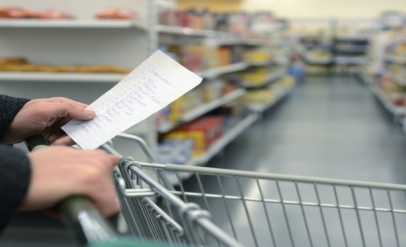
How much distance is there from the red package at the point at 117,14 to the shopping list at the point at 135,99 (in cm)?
215

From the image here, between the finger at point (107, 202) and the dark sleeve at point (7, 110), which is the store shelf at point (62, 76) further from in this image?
the finger at point (107, 202)

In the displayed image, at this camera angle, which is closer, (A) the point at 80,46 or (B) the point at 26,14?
(B) the point at 26,14

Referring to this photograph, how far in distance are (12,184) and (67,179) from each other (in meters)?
0.07

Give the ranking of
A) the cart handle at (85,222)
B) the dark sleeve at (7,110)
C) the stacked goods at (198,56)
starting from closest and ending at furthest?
1. the cart handle at (85,222)
2. the dark sleeve at (7,110)
3. the stacked goods at (198,56)

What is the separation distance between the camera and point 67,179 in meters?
0.64

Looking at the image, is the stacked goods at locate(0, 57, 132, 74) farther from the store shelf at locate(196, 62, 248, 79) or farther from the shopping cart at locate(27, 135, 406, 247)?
the store shelf at locate(196, 62, 248, 79)

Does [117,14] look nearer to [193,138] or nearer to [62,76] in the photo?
[62,76]

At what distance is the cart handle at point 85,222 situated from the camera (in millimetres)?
584

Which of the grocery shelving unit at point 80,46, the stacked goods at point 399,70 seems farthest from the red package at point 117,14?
the stacked goods at point 399,70

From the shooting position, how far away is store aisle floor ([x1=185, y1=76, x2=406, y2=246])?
9.40ft

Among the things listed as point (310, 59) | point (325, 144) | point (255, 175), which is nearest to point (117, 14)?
point (255, 175)

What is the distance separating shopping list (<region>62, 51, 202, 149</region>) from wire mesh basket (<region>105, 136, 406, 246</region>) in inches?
3.5

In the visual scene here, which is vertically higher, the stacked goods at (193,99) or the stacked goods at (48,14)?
the stacked goods at (48,14)

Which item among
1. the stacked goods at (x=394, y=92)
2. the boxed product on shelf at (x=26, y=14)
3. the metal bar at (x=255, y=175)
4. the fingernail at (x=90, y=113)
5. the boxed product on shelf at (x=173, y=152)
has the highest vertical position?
the boxed product on shelf at (x=26, y=14)
